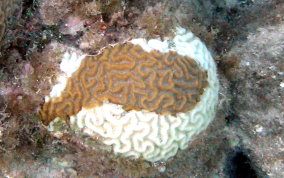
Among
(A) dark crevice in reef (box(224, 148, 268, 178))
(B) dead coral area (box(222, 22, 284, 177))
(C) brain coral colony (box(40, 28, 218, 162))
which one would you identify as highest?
(C) brain coral colony (box(40, 28, 218, 162))

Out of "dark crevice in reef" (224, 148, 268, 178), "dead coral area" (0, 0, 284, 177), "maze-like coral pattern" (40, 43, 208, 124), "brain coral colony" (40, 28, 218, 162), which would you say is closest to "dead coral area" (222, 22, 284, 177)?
"dead coral area" (0, 0, 284, 177)

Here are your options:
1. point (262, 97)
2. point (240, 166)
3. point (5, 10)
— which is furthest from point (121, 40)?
point (240, 166)

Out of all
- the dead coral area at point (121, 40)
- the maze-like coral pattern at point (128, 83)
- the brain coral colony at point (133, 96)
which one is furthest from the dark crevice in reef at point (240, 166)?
the maze-like coral pattern at point (128, 83)

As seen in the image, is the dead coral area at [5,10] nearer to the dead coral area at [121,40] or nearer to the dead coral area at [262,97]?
the dead coral area at [121,40]

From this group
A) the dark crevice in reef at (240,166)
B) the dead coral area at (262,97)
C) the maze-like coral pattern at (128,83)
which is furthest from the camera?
the dark crevice in reef at (240,166)

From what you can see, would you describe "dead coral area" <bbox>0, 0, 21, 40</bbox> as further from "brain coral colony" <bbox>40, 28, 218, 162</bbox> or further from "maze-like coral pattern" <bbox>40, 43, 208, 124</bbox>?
"maze-like coral pattern" <bbox>40, 43, 208, 124</bbox>
